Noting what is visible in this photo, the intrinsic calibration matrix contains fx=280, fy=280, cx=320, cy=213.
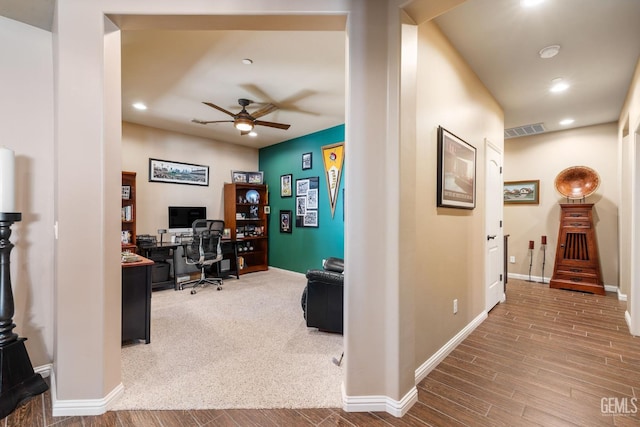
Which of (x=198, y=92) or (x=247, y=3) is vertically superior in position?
(x=198, y=92)

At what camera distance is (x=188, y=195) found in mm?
5312

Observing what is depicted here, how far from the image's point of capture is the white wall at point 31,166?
6.31 feet

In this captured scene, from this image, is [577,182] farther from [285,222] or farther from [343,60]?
[285,222]

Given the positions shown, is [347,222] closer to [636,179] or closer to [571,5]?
[571,5]

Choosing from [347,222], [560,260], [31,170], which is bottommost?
[560,260]

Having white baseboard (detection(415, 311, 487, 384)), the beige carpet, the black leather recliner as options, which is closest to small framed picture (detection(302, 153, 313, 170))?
the beige carpet

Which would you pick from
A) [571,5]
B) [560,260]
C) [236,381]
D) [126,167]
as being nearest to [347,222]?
[236,381]

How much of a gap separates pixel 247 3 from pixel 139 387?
2550 mm

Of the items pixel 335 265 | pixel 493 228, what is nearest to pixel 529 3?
pixel 493 228

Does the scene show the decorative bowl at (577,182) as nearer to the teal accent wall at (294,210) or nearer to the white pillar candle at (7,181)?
the teal accent wall at (294,210)

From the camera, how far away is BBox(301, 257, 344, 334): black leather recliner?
2.75m

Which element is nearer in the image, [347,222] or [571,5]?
[347,222]

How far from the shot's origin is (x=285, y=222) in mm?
5824

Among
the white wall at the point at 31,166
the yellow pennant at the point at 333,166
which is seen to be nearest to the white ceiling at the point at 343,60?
the white wall at the point at 31,166
